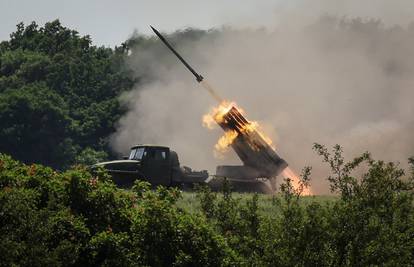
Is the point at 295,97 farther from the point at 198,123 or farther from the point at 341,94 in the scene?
the point at 198,123

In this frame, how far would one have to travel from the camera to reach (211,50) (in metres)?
85.5

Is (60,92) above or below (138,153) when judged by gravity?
above

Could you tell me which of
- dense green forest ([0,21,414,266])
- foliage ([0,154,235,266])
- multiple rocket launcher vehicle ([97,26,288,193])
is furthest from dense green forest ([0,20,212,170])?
foliage ([0,154,235,266])

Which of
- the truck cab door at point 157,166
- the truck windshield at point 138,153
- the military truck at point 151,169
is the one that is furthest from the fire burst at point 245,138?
the truck windshield at point 138,153

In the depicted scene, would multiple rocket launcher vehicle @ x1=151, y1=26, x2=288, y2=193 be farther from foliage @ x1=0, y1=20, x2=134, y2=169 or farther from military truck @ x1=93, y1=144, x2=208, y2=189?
foliage @ x1=0, y1=20, x2=134, y2=169

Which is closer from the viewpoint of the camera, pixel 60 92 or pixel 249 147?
pixel 249 147

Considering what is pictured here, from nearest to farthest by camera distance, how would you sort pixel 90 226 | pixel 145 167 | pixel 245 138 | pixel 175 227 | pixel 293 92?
pixel 175 227
pixel 90 226
pixel 145 167
pixel 245 138
pixel 293 92

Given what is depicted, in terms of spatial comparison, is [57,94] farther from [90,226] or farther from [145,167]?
[90,226]

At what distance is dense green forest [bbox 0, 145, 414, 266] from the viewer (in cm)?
1905

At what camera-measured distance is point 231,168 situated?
49.2 meters

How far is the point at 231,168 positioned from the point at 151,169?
5.87 meters

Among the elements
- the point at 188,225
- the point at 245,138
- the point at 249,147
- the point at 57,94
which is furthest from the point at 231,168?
the point at 57,94

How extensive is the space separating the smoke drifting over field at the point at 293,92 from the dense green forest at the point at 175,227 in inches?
1541

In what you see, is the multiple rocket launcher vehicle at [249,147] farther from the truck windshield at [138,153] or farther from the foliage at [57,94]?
the foliage at [57,94]
